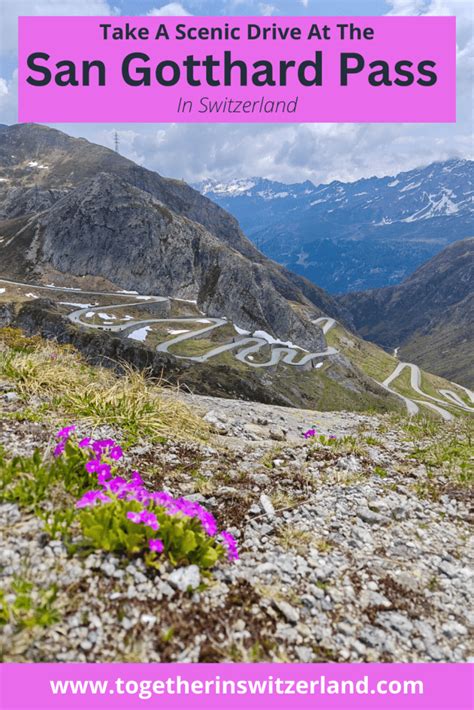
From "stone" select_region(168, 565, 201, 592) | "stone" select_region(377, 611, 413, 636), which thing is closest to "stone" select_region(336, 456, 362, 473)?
"stone" select_region(377, 611, 413, 636)

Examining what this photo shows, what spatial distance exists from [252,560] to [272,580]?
483mm

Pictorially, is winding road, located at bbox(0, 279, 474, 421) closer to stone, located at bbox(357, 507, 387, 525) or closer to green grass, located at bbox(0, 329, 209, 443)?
green grass, located at bbox(0, 329, 209, 443)

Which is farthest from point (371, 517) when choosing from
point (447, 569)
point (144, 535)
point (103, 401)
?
point (103, 401)

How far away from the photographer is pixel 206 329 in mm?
144625

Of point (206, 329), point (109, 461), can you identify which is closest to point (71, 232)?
point (206, 329)

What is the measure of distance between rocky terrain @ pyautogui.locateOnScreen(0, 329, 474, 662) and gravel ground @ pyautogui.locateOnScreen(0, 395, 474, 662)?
0.06 feet

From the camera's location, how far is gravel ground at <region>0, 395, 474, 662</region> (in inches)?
169

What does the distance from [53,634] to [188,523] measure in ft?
6.31

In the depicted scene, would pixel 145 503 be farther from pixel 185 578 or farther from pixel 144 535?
pixel 185 578

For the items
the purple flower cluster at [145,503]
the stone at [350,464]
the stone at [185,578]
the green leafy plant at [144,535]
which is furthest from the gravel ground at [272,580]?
the stone at [350,464]

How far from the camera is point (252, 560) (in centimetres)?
586

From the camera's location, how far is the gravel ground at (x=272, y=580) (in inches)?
169

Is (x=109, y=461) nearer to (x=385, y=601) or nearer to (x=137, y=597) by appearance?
(x=137, y=597)

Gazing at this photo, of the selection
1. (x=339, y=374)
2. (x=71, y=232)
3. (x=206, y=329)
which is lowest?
(x=339, y=374)
